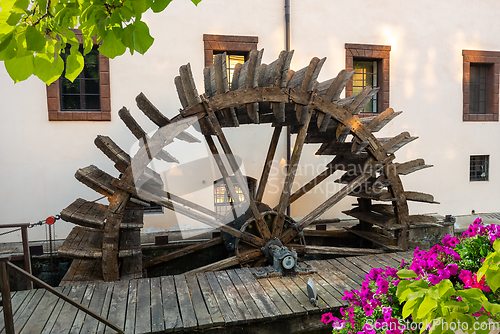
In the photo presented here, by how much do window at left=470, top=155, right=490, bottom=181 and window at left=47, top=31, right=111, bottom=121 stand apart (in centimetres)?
821

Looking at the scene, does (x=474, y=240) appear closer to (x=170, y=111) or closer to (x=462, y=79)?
(x=170, y=111)

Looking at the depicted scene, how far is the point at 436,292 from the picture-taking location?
1.34 meters

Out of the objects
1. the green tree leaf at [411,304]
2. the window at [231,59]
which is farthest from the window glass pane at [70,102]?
the green tree leaf at [411,304]

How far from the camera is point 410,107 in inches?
312

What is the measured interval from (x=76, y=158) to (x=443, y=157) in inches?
307

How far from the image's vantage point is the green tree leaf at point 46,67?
1.73 metres

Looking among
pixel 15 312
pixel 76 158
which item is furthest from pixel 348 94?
pixel 15 312

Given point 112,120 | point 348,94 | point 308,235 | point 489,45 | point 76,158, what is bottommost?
point 308,235

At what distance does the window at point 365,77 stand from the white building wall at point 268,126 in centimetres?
40

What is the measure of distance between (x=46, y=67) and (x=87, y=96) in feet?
17.3

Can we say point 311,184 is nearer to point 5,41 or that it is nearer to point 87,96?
point 87,96

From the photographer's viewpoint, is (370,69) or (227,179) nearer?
(227,179)

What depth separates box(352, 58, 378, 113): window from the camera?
7.78 metres

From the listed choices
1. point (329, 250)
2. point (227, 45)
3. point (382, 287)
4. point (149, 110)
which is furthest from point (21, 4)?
point (227, 45)
